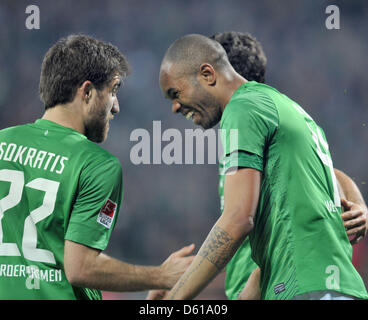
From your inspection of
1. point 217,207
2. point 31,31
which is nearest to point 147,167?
point 217,207

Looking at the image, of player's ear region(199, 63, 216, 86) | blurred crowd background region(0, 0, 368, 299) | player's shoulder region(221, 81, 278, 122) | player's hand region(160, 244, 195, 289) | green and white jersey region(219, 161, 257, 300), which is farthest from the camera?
blurred crowd background region(0, 0, 368, 299)

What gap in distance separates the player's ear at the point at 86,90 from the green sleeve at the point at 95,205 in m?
0.38

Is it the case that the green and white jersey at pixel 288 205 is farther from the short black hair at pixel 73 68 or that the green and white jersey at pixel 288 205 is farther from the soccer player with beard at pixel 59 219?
the short black hair at pixel 73 68

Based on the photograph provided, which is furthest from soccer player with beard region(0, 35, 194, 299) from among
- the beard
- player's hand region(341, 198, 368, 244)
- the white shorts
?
player's hand region(341, 198, 368, 244)

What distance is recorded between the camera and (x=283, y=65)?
8156mm

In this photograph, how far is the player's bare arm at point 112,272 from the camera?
2.08 m

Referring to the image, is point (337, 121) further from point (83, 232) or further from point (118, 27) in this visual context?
point (83, 232)

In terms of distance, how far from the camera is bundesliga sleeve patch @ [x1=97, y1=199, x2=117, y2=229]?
2215 millimetres

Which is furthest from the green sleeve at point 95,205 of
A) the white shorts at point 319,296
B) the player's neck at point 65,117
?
the white shorts at point 319,296

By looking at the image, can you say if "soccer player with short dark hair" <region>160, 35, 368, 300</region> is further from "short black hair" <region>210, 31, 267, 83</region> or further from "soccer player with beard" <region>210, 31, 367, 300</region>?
"short black hair" <region>210, 31, 267, 83</region>

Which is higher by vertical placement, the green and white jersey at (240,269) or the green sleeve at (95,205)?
the green sleeve at (95,205)

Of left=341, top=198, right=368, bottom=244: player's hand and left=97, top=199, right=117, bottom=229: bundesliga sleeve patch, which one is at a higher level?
left=97, top=199, right=117, bottom=229: bundesliga sleeve patch
